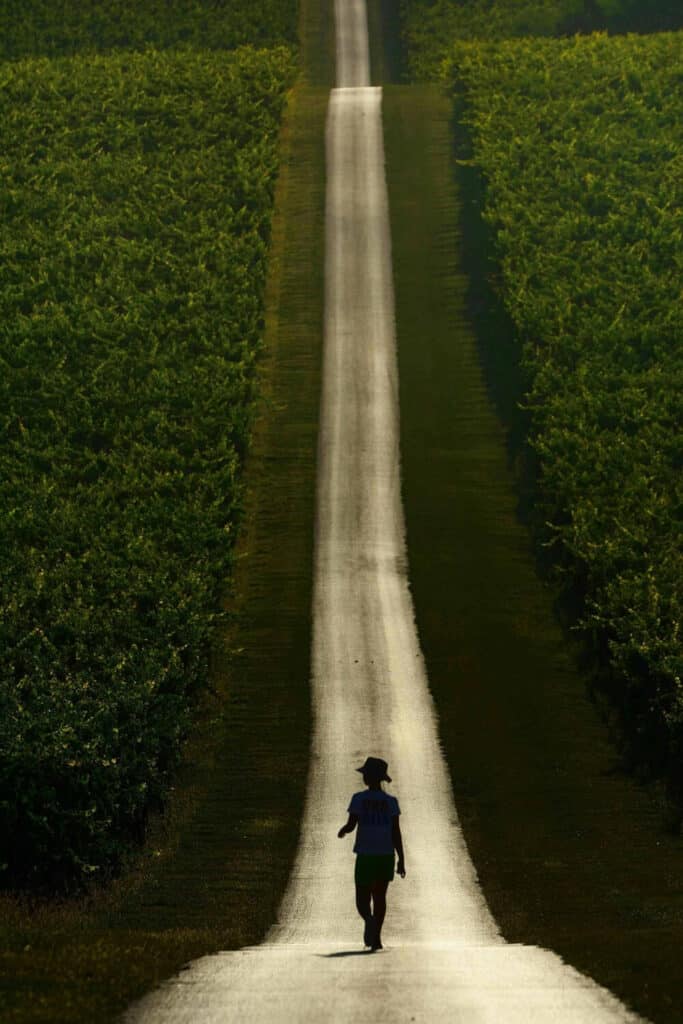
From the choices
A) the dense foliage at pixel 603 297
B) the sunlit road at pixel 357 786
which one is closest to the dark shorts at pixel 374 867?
the sunlit road at pixel 357 786

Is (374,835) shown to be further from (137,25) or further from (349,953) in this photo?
(137,25)

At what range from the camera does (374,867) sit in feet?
49.0

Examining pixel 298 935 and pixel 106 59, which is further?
pixel 106 59

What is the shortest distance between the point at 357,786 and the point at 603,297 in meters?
25.2

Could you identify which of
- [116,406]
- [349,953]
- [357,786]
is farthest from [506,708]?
[116,406]

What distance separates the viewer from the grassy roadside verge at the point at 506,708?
18.0 m

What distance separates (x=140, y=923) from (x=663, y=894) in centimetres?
640

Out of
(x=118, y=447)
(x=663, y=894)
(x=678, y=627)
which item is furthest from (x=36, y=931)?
(x=118, y=447)

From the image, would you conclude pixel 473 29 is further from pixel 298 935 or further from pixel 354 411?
pixel 298 935

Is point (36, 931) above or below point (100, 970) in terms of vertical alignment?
below

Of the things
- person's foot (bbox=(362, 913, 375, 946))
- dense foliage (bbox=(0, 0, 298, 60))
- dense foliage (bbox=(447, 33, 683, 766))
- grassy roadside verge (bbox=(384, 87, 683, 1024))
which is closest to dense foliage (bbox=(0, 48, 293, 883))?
grassy roadside verge (bbox=(384, 87, 683, 1024))

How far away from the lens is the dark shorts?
587 inches

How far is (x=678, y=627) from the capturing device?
26938 millimetres

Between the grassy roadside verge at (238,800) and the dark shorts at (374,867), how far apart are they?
182 cm
